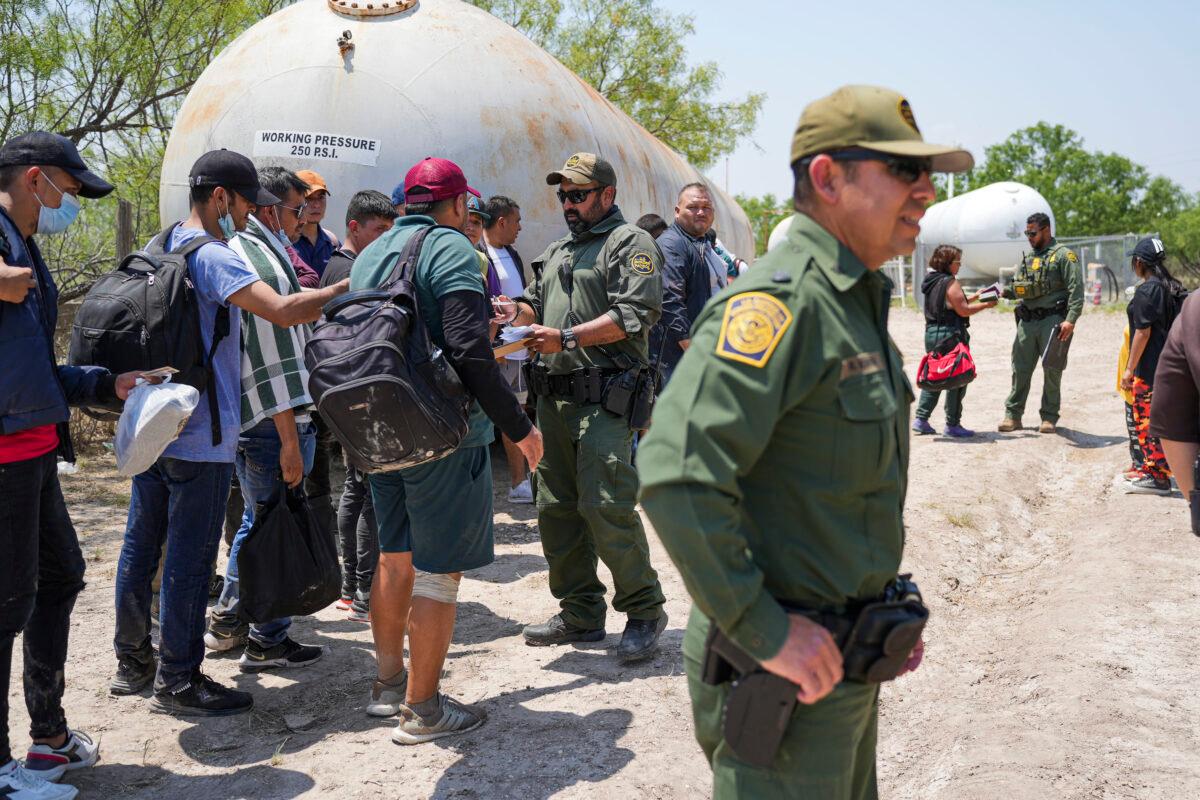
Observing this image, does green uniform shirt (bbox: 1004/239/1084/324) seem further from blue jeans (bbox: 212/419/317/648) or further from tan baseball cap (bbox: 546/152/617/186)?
blue jeans (bbox: 212/419/317/648)

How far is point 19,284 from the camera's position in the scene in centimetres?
309

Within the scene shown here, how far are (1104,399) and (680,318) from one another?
7.97 m

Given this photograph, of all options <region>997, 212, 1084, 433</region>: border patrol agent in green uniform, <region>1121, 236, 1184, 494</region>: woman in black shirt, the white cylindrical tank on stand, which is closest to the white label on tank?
the white cylindrical tank on stand

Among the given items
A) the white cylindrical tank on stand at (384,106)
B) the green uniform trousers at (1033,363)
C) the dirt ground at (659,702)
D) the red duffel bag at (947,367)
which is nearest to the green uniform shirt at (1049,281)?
the green uniform trousers at (1033,363)

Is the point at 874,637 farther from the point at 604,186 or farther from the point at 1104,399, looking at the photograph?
the point at 1104,399

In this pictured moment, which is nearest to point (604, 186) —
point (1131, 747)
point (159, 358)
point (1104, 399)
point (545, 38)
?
point (159, 358)

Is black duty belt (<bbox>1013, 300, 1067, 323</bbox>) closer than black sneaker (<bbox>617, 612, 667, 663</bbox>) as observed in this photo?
A: No

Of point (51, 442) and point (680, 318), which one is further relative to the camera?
point (680, 318)

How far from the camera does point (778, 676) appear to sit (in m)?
1.81

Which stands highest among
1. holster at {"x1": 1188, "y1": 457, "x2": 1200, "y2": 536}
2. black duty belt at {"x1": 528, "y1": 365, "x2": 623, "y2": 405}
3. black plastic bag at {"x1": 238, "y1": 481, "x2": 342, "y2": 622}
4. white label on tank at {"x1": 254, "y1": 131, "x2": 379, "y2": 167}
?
white label on tank at {"x1": 254, "y1": 131, "x2": 379, "y2": 167}

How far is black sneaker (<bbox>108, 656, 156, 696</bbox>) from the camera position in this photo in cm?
421

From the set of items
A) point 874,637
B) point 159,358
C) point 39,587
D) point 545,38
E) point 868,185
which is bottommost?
point 39,587

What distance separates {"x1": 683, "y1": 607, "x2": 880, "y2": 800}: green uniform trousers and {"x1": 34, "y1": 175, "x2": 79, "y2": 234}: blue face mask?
2665 mm

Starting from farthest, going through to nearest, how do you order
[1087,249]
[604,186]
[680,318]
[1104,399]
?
1. [1087,249]
2. [1104,399]
3. [680,318]
4. [604,186]
